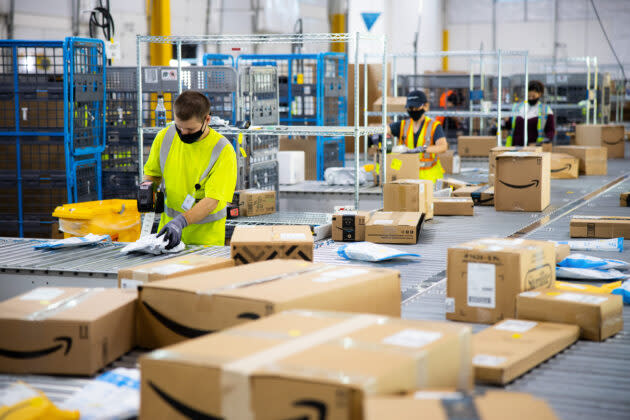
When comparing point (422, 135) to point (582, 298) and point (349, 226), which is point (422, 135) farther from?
point (582, 298)

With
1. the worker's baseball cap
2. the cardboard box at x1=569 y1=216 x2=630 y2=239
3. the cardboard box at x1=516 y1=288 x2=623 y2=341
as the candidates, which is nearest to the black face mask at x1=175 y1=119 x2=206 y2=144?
the cardboard box at x1=516 y1=288 x2=623 y2=341

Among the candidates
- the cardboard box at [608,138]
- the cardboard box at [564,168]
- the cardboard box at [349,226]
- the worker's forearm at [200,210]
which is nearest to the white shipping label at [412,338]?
the worker's forearm at [200,210]

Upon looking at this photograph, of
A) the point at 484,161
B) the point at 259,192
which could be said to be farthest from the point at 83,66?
the point at 484,161

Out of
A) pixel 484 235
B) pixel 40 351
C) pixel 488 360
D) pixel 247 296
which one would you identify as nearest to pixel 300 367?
pixel 247 296

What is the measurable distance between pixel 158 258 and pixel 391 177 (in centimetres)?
415

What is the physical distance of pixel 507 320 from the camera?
125 inches

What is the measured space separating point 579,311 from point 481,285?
409 millimetres

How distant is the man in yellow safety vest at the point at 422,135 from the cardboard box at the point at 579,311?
552 centimetres

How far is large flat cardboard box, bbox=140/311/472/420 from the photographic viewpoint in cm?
181

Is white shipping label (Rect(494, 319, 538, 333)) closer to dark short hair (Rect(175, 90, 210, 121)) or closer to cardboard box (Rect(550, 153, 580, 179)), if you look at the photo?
dark short hair (Rect(175, 90, 210, 121))

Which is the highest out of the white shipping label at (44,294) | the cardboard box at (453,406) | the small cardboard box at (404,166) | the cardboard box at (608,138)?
the cardboard box at (608,138)

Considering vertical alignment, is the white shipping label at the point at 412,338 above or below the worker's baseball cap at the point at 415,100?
below

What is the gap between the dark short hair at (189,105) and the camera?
464 cm

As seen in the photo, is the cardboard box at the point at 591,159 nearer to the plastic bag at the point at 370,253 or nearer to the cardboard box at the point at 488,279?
the plastic bag at the point at 370,253
